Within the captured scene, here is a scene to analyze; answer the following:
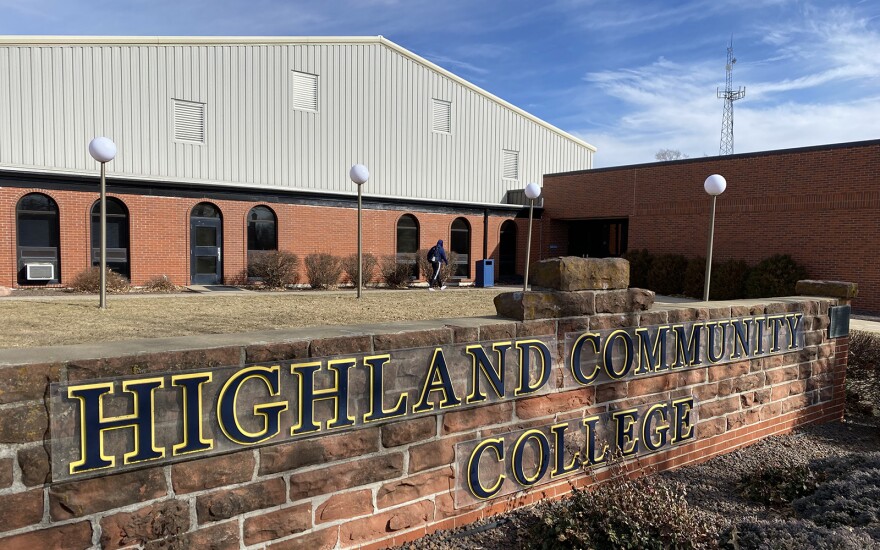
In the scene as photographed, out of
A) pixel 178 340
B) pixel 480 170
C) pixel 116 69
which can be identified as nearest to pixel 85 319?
pixel 178 340

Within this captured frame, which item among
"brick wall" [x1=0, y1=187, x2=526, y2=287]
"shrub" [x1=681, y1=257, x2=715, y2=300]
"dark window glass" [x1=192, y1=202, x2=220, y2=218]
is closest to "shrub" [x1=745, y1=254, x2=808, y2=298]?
"shrub" [x1=681, y1=257, x2=715, y2=300]

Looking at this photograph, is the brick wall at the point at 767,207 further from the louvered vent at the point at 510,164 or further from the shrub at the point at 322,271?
the shrub at the point at 322,271

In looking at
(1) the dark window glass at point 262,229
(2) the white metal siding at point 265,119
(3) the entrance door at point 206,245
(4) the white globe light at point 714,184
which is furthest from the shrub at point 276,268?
(4) the white globe light at point 714,184

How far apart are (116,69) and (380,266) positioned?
10.3m

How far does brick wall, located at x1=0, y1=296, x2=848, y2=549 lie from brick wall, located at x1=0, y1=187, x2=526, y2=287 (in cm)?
1656

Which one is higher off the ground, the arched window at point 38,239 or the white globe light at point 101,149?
the white globe light at point 101,149

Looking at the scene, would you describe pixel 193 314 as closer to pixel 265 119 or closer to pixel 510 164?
pixel 265 119

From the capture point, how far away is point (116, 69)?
696 inches

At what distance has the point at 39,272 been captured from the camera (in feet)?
51.4

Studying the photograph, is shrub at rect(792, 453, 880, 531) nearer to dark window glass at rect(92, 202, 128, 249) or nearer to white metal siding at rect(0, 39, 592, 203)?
dark window glass at rect(92, 202, 128, 249)

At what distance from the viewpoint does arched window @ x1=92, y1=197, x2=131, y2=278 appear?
16.9 m

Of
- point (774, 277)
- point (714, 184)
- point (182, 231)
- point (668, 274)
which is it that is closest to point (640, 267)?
point (668, 274)

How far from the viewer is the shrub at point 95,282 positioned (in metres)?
14.8

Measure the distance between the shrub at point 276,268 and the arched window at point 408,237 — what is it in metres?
5.05
